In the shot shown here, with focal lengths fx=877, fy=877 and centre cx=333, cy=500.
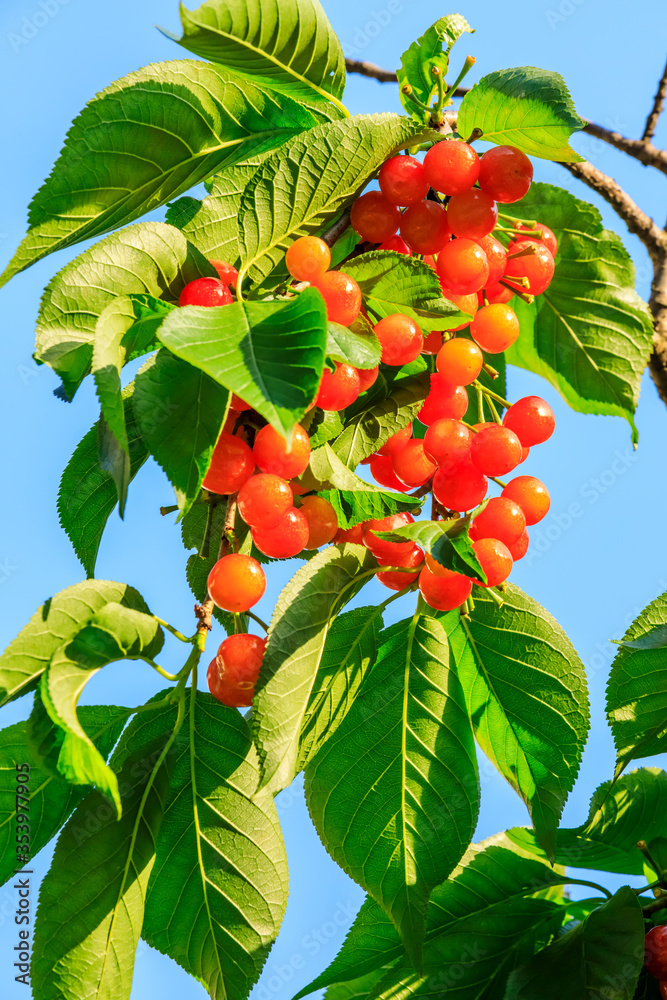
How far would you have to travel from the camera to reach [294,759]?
3.10 ft

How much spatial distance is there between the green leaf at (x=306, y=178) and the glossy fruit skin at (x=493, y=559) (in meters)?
0.34

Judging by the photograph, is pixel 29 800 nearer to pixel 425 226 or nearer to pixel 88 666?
pixel 88 666

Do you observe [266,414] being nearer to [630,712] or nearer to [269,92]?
[269,92]

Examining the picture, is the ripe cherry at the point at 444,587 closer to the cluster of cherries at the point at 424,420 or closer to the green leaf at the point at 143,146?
the cluster of cherries at the point at 424,420

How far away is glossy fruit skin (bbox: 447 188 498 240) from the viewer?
102 centimetres

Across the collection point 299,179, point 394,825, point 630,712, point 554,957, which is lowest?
point 554,957

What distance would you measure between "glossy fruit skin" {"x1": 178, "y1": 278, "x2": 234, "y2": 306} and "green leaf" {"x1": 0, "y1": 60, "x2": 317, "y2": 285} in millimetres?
190

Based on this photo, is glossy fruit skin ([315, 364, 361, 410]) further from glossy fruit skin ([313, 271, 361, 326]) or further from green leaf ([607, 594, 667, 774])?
green leaf ([607, 594, 667, 774])

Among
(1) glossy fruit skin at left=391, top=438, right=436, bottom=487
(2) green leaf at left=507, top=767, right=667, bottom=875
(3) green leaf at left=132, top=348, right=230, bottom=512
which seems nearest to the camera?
(3) green leaf at left=132, top=348, right=230, bottom=512

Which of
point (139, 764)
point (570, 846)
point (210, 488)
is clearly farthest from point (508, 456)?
point (570, 846)

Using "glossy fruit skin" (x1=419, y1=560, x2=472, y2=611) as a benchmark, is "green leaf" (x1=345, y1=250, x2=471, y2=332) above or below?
above

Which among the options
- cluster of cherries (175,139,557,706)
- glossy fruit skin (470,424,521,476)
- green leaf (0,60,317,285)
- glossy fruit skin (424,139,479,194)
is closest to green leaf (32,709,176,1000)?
cluster of cherries (175,139,557,706)

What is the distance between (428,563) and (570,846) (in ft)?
2.15

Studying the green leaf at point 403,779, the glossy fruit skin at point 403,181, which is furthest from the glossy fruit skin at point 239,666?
the glossy fruit skin at point 403,181
